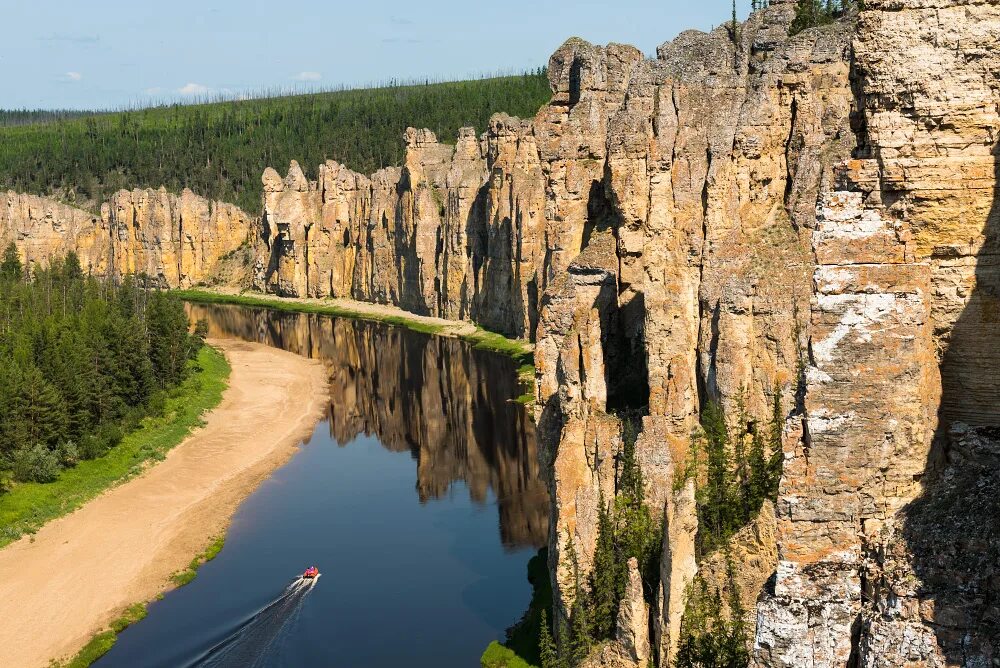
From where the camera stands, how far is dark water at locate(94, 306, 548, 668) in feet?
127

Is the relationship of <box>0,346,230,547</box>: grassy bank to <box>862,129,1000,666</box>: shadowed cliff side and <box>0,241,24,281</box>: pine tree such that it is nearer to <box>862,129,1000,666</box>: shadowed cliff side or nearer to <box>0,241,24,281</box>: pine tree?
<box>862,129,1000,666</box>: shadowed cliff side

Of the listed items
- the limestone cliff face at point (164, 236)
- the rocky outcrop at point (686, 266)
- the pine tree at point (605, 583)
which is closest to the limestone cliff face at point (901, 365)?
the rocky outcrop at point (686, 266)

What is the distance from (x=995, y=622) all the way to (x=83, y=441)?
57.5 metres

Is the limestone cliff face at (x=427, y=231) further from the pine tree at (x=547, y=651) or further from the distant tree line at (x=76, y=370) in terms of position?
the pine tree at (x=547, y=651)

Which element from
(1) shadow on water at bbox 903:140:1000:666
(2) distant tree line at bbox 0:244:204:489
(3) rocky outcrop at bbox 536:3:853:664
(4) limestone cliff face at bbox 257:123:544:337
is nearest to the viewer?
(1) shadow on water at bbox 903:140:1000:666

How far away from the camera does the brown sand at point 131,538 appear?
133ft

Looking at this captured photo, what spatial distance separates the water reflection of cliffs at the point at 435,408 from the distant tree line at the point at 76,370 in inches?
538

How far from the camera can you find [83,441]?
60.1 meters

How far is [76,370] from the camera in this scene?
6506 centimetres

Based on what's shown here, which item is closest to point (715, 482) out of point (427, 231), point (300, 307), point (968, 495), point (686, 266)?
point (686, 266)

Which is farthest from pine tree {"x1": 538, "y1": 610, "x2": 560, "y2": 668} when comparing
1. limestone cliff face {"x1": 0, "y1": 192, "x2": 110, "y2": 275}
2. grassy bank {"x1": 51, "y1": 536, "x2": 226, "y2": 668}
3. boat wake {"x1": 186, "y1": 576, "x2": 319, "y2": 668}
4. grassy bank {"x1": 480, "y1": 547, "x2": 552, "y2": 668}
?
limestone cliff face {"x1": 0, "y1": 192, "x2": 110, "y2": 275}

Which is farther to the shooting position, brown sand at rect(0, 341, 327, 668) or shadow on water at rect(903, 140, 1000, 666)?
brown sand at rect(0, 341, 327, 668)

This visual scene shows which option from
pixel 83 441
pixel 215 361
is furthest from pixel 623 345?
pixel 215 361

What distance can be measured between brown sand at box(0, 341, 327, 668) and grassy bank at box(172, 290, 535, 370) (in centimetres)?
1955
